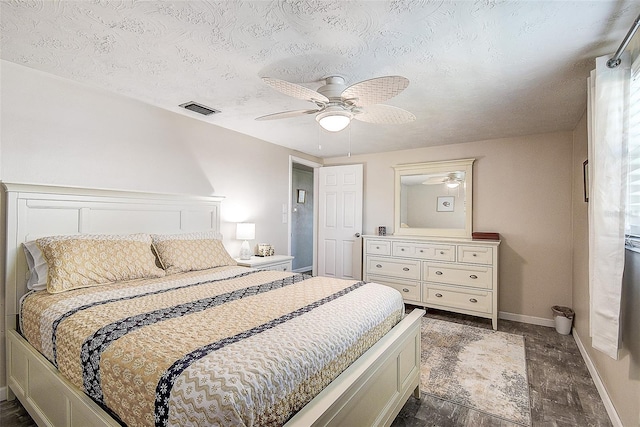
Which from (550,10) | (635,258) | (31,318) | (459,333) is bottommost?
(459,333)

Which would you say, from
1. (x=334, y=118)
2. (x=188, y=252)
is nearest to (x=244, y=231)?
(x=188, y=252)

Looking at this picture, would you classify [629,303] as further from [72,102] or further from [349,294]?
[72,102]

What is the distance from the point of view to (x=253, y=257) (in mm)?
3811

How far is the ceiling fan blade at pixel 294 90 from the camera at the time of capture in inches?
72.2

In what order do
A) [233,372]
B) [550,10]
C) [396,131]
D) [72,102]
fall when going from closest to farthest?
[233,372] < [550,10] < [72,102] < [396,131]

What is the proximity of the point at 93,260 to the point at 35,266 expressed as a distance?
37 centimetres

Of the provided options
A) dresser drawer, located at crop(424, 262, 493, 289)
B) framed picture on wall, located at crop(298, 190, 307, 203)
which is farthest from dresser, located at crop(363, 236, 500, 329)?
framed picture on wall, located at crop(298, 190, 307, 203)

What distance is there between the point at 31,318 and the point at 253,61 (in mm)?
2082

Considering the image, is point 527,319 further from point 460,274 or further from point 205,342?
point 205,342

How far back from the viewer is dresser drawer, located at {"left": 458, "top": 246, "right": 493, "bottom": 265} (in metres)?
3.64

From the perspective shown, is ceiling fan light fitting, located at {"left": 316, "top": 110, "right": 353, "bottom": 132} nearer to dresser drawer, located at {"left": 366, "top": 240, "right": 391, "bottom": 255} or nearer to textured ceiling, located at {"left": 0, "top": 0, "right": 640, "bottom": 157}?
textured ceiling, located at {"left": 0, "top": 0, "right": 640, "bottom": 157}

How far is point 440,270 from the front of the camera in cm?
394

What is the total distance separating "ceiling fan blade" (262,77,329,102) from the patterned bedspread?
1297 millimetres

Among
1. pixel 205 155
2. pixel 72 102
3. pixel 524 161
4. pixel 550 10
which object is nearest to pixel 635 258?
pixel 550 10
